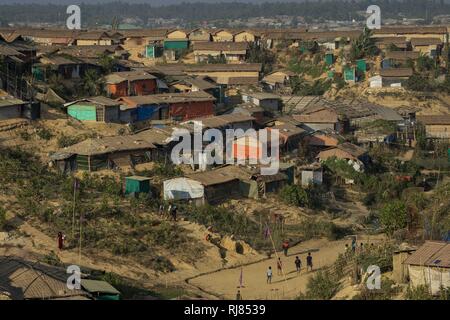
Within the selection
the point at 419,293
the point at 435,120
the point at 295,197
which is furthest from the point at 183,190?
the point at 435,120

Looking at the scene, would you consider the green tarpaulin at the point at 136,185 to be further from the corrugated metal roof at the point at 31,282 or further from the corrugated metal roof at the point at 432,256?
the corrugated metal roof at the point at 432,256

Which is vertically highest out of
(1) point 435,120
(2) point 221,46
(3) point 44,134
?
(2) point 221,46

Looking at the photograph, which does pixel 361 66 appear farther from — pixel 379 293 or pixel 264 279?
pixel 379 293

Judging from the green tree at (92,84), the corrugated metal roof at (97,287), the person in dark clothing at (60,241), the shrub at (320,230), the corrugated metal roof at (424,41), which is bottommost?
the shrub at (320,230)

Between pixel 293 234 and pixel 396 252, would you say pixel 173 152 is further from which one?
pixel 396 252

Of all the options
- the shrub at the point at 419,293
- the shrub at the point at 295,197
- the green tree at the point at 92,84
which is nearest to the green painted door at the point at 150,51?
the green tree at the point at 92,84

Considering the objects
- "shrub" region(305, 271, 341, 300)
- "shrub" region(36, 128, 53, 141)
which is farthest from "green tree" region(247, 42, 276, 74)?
"shrub" region(305, 271, 341, 300)
